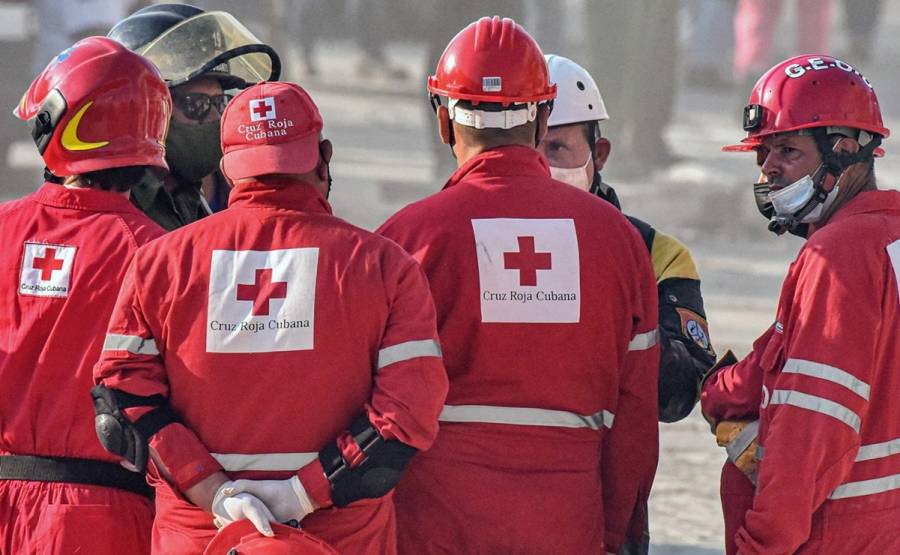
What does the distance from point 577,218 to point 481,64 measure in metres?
0.50

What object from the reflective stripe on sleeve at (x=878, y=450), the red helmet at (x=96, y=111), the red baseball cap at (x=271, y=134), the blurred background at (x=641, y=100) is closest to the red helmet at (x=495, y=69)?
the red baseball cap at (x=271, y=134)

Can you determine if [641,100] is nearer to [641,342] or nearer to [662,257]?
[662,257]

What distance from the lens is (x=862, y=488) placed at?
156 inches

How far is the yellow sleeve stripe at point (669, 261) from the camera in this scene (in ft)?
16.4

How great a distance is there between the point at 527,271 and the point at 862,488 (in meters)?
1.01

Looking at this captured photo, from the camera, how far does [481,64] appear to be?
13.9ft

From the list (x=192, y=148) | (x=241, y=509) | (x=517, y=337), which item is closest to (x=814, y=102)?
(x=517, y=337)

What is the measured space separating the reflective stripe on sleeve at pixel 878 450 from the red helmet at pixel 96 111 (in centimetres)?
200

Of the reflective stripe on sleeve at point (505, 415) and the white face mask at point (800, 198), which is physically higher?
the white face mask at point (800, 198)

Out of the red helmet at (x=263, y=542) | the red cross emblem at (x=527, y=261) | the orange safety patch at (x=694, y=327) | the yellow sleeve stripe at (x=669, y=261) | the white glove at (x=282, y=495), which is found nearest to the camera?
the red helmet at (x=263, y=542)

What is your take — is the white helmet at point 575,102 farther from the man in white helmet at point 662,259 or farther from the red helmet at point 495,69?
the red helmet at point 495,69

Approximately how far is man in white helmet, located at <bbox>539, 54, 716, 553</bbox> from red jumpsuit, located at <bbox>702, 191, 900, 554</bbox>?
0.69m

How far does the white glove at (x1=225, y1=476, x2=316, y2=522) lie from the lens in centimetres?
365

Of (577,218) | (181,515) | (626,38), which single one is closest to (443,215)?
(577,218)
